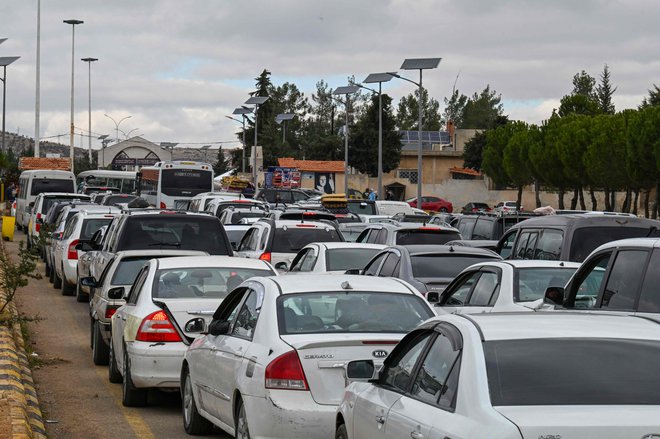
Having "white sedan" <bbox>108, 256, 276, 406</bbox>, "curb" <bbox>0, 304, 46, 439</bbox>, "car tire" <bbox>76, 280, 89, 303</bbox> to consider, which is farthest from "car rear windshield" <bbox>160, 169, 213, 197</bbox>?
"white sedan" <bbox>108, 256, 276, 406</bbox>

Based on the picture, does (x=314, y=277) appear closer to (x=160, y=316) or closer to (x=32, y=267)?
(x=160, y=316)

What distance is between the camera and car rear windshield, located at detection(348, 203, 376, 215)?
4147cm

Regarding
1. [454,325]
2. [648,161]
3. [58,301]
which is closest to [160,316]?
[454,325]

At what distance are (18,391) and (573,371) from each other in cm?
781

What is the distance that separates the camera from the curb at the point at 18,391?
1059cm

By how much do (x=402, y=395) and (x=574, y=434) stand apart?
1645 millimetres

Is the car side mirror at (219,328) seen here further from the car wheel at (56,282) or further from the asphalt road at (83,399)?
the car wheel at (56,282)

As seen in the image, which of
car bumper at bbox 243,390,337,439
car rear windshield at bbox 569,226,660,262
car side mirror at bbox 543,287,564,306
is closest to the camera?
car bumper at bbox 243,390,337,439

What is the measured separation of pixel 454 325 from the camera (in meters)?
6.50

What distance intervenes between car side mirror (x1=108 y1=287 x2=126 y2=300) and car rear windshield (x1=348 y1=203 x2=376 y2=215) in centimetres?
2695

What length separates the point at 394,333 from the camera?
30.9 feet

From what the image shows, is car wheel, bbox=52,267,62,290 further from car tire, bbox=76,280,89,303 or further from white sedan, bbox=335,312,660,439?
white sedan, bbox=335,312,660,439

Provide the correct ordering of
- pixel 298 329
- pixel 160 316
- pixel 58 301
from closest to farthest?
1. pixel 298 329
2. pixel 160 316
3. pixel 58 301

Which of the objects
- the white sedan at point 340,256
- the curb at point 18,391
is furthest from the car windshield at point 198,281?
the white sedan at point 340,256
